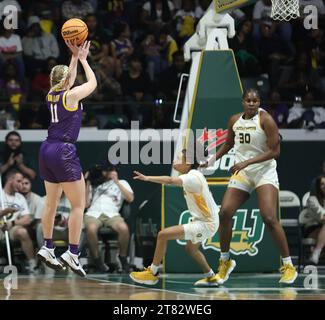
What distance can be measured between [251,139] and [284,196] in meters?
2.88

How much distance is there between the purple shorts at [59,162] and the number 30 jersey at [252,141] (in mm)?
2541

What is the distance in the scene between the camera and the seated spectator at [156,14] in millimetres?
17844

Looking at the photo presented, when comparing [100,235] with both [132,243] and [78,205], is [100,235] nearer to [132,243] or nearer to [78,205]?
[132,243]

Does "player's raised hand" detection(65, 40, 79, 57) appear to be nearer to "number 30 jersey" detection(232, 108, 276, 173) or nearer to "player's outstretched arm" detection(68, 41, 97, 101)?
A: "player's outstretched arm" detection(68, 41, 97, 101)

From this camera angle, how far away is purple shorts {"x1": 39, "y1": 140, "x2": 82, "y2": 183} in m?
10.4

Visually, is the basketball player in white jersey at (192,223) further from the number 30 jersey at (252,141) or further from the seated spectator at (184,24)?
the seated spectator at (184,24)

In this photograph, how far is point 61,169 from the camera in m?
10.4

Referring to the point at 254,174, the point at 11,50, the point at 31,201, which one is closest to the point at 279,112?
the point at 254,174

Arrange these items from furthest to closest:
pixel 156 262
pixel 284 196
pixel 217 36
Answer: pixel 284 196
pixel 217 36
pixel 156 262

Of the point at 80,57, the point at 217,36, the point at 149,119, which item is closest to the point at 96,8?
the point at 149,119

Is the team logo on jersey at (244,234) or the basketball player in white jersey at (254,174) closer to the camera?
the basketball player in white jersey at (254,174)

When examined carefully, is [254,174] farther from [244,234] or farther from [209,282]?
[244,234]

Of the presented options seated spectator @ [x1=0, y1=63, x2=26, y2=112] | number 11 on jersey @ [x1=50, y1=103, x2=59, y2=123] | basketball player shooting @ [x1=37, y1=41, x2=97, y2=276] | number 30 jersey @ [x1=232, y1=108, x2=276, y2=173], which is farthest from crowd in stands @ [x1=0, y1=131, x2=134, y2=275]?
number 11 on jersey @ [x1=50, y1=103, x2=59, y2=123]

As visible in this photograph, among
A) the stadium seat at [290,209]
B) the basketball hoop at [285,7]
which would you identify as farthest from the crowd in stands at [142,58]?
the basketball hoop at [285,7]
